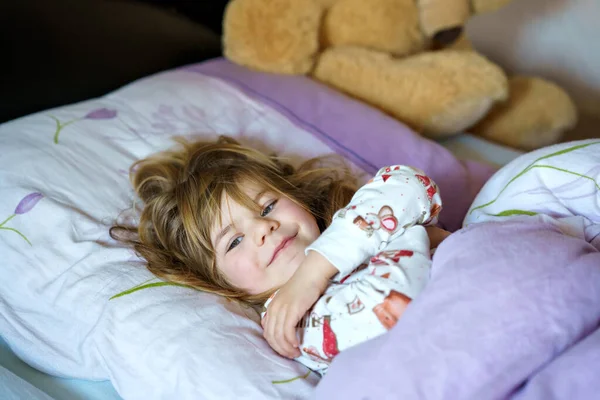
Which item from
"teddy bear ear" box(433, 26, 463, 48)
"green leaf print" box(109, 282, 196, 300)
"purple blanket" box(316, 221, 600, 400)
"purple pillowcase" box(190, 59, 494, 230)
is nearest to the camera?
"purple blanket" box(316, 221, 600, 400)

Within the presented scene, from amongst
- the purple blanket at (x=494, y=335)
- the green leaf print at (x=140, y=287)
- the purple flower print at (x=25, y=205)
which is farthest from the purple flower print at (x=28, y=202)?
the purple blanket at (x=494, y=335)

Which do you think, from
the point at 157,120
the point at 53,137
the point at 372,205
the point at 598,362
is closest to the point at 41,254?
the point at 53,137

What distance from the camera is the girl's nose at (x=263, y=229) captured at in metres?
0.89

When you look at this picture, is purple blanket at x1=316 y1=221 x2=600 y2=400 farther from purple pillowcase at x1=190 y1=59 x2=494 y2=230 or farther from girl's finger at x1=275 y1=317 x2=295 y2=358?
purple pillowcase at x1=190 y1=59 x2=494 y2=230

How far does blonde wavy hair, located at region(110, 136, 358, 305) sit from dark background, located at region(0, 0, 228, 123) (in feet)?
1.31

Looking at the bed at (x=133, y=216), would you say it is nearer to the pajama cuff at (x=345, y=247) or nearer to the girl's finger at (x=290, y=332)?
the girl's finger at (x=290, y=332)

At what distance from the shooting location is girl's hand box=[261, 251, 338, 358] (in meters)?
0.80

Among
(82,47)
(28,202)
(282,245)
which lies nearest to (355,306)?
(282,245)

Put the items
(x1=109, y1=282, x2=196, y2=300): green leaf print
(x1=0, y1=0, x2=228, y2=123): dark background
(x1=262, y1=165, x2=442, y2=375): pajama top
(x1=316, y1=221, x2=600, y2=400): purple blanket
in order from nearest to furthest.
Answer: (x1=316, y1=221, x2=600, y2=400): purple blanket, (x1=262, y1=165, x2=442, y2=375): pajama top, (x1=109, y1=282, x2=196, y2=300): green leaf print, (x1=0, y1=0, x2=228, y2=123): dark background

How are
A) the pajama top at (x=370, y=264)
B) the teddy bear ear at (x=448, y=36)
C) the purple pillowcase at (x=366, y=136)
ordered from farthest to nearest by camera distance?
the teddy bear ear at (x=448, y=36) < the purple pillowcase at (x=366, y=136) < the pajama top at (x=370, y=264)

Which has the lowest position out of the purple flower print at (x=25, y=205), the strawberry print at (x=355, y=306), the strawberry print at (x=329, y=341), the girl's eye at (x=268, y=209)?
the purple flower print at (x=25, y=205)

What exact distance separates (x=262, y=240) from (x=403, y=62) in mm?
750

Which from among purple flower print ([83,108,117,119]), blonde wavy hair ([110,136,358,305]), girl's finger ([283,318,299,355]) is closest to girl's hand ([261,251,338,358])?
girl's finger ([283,318,299,355])

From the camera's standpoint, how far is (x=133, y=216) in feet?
3.52
